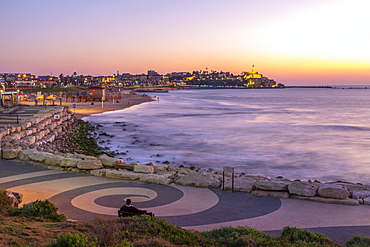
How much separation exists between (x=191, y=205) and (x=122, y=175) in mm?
3302

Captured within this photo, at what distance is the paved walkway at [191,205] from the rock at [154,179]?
0.24m

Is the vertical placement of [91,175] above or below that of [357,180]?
above

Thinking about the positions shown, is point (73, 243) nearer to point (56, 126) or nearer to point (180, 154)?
point (180, 154)

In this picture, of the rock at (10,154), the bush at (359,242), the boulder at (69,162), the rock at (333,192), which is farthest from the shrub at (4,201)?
the rock at (333,192)

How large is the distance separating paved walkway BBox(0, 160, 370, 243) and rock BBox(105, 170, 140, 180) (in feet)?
0.81

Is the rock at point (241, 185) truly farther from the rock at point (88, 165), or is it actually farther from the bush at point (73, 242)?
the bush at point (73, 242)

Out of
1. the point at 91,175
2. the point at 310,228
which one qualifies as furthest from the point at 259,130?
the point at 310,228

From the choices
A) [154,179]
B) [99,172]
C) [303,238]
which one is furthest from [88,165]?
[303,238]

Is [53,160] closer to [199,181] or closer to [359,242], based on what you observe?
[199,181]

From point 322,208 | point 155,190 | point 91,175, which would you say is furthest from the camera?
point 91,175

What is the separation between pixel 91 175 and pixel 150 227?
20.6 feet

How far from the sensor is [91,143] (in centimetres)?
2544

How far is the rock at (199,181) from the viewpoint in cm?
1112

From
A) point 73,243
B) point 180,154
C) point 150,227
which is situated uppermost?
point 73,243
